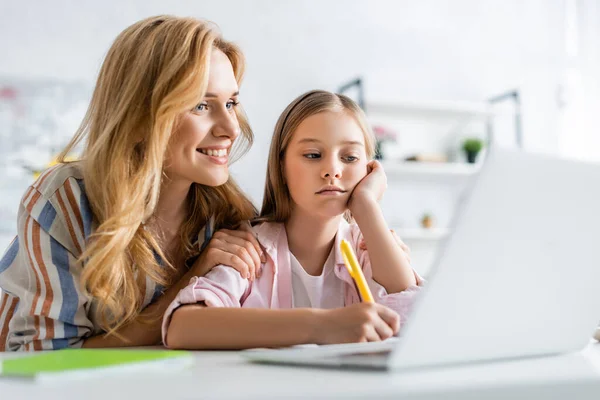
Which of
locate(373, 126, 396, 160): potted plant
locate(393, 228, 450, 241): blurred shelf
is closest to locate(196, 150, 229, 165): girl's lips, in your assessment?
locate(393, 228, 450, 241): blurred shelf

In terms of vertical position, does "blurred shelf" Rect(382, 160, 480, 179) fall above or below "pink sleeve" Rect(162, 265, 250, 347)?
below

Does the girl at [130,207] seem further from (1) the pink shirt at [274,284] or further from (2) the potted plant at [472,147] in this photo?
(2) the potted plant at [472,147]

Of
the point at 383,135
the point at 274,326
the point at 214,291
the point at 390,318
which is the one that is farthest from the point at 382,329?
the point at 383,135

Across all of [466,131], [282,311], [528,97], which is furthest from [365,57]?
[282,311]

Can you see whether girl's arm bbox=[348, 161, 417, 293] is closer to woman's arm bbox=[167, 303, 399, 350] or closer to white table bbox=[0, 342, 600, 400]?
woman's arm bbox=[167, 303, 399, 350]

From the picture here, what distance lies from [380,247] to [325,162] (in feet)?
0.60

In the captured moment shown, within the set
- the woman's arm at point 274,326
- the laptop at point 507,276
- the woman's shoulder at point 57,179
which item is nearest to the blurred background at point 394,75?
the woman's shoulder at point 57,179

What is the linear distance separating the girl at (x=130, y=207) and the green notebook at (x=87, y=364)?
1.40ft

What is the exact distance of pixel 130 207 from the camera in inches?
44.1

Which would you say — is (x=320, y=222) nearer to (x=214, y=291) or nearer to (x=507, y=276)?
(x=214, y=291)

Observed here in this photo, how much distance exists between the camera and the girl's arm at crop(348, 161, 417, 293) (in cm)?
122

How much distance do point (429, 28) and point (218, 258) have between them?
3.79m

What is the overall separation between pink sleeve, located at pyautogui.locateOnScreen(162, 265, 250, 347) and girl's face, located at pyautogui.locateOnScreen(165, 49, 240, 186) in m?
0.19

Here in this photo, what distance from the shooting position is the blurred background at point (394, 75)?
12.0 feet
